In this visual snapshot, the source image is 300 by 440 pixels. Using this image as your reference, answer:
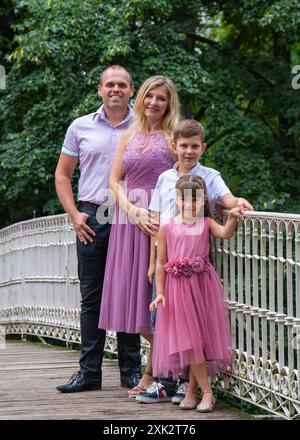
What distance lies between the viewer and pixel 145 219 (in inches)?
238

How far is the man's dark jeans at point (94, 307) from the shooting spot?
6504mm

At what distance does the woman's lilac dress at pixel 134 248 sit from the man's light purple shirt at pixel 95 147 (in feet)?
0.89

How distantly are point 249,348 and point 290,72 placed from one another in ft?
35.9

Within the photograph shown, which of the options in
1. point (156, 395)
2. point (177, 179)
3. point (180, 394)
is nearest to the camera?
point (177, 179)

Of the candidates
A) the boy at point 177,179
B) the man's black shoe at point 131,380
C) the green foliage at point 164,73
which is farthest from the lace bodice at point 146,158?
the green foliage at point 164,73

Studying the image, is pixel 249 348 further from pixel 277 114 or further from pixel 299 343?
pixel 277 114

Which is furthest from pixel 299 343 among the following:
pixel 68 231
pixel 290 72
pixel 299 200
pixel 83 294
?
pixel 290 72

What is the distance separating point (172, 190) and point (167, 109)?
1.78 ft

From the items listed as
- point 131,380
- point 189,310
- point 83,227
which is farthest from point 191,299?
point 131,380

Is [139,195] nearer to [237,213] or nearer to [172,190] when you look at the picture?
[172,190]

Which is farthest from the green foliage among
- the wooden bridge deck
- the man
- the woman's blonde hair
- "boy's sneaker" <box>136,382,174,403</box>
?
"boy's sneaker" <box>136,382,174,403</box>

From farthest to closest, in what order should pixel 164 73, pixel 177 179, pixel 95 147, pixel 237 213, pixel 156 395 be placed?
1. pixel 164 73
2. pixel 95 147
3. pixel 156 395
4. pixel 177 179
5. pixel 237 213

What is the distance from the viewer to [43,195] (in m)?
15.7
